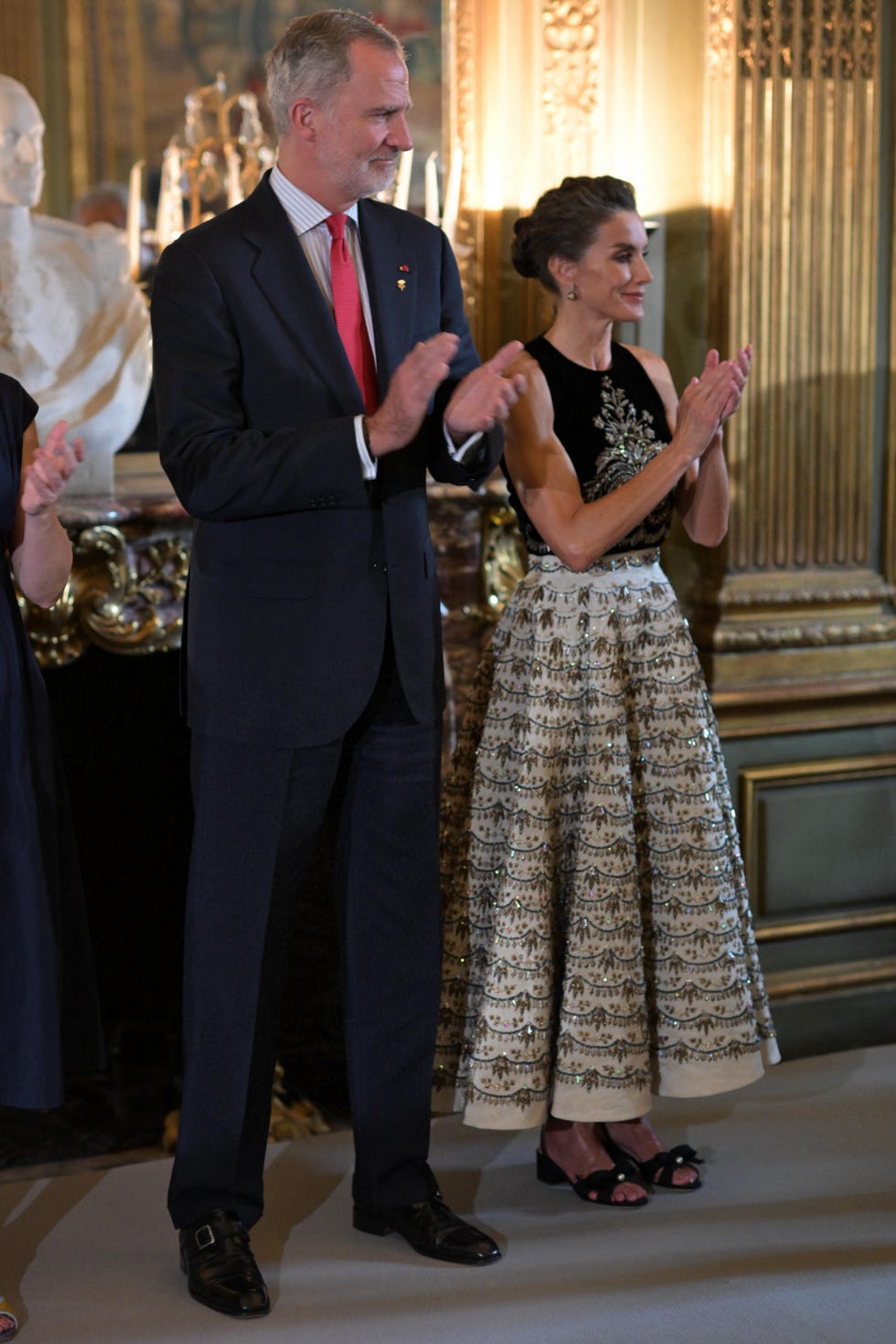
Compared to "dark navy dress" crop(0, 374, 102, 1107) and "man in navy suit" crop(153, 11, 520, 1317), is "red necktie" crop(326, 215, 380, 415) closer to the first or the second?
"man in navy suit" crop(153, 11, 520, 1317)

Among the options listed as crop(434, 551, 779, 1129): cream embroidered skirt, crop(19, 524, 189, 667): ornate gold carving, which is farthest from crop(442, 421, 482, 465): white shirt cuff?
crop(19, 524, 189, 667): ornate gold carving

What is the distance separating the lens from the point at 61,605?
346cm

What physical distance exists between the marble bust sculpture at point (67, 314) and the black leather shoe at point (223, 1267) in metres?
1.65

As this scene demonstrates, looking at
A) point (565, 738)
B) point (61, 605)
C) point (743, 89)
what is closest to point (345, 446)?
point (565, 738)

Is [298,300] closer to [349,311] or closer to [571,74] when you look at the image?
[349,311]

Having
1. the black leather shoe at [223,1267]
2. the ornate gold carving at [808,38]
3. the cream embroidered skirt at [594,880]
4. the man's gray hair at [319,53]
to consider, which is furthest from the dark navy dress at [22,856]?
the ornate gold carving at [808,38]

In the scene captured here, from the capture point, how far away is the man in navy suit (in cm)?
245

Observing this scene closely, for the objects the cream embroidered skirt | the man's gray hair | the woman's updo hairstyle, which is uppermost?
the man's gray hair

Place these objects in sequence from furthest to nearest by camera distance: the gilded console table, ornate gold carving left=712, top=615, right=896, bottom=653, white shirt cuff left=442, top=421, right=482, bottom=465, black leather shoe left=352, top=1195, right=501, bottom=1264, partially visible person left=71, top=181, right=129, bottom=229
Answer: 1. ornate gold carving left=712, top=615, right=896, bottom=653
2. partially visible person left=71, top=181, right=129, bottom=229
3. the gilded console table
4. black leather shoe left=352, top=1195, right=501, bottom=1264
5. white shirt cuff left=442, top=421, right=482, bottom=465

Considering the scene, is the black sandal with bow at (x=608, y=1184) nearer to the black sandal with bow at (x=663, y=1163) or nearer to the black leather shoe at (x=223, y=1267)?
the black sandal with bow at (x=663, y=1163)

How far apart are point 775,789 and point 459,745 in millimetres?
1227

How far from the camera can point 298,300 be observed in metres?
2.50

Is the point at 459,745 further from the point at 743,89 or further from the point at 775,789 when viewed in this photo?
the point at 743,89

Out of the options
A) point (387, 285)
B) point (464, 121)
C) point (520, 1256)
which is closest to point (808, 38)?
point (464, 121)
